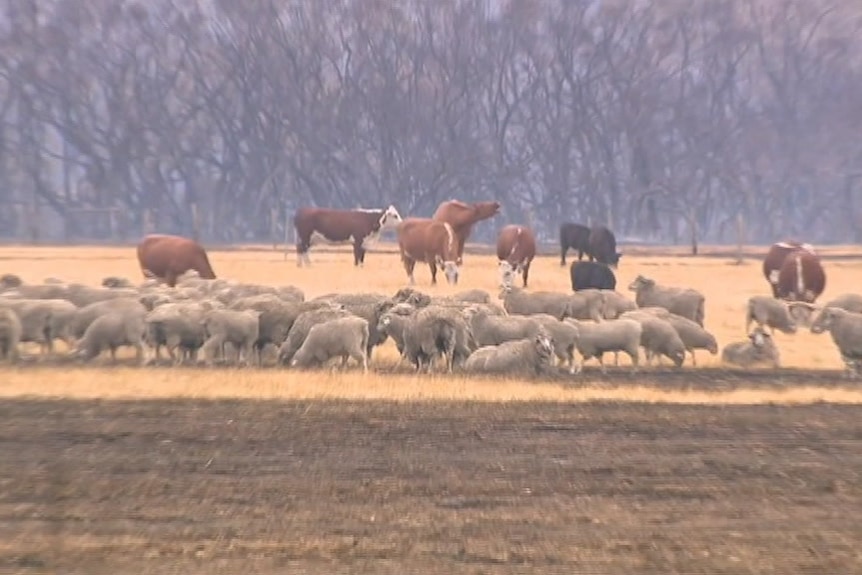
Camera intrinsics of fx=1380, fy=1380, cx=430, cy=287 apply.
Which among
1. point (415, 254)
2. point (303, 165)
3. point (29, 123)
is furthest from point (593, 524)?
point (29, 123)

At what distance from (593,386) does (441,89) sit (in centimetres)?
6002

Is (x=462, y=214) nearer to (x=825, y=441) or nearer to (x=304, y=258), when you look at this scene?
(x=304, y=258)

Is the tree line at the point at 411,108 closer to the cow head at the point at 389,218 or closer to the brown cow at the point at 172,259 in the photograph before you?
the cow head at the point at 389,218

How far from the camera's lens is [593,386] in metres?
15.3

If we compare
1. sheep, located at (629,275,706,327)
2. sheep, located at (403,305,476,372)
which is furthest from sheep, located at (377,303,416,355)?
sheep, located at (629,275,706,327)

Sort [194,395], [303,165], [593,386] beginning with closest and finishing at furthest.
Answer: [194,395] → [593,386] → [303,165]

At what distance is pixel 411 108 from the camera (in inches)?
2869

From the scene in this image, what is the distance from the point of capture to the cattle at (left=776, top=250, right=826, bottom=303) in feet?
87.0

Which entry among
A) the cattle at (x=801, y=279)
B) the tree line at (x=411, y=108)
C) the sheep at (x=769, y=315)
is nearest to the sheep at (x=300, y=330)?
the sheep at (x=769, y=315)

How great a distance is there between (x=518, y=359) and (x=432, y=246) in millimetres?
15964

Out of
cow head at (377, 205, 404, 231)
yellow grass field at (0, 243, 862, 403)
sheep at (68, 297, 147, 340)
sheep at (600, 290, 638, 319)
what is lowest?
yellow grass field at (0, 243, 862, 403)

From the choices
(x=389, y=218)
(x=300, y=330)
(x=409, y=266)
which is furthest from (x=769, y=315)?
(x=389, y=218)

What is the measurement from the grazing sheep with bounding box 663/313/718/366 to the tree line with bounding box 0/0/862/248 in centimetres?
5144

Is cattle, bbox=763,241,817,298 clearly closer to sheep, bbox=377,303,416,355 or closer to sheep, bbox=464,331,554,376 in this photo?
sheep, bbox=377,303,416,355
